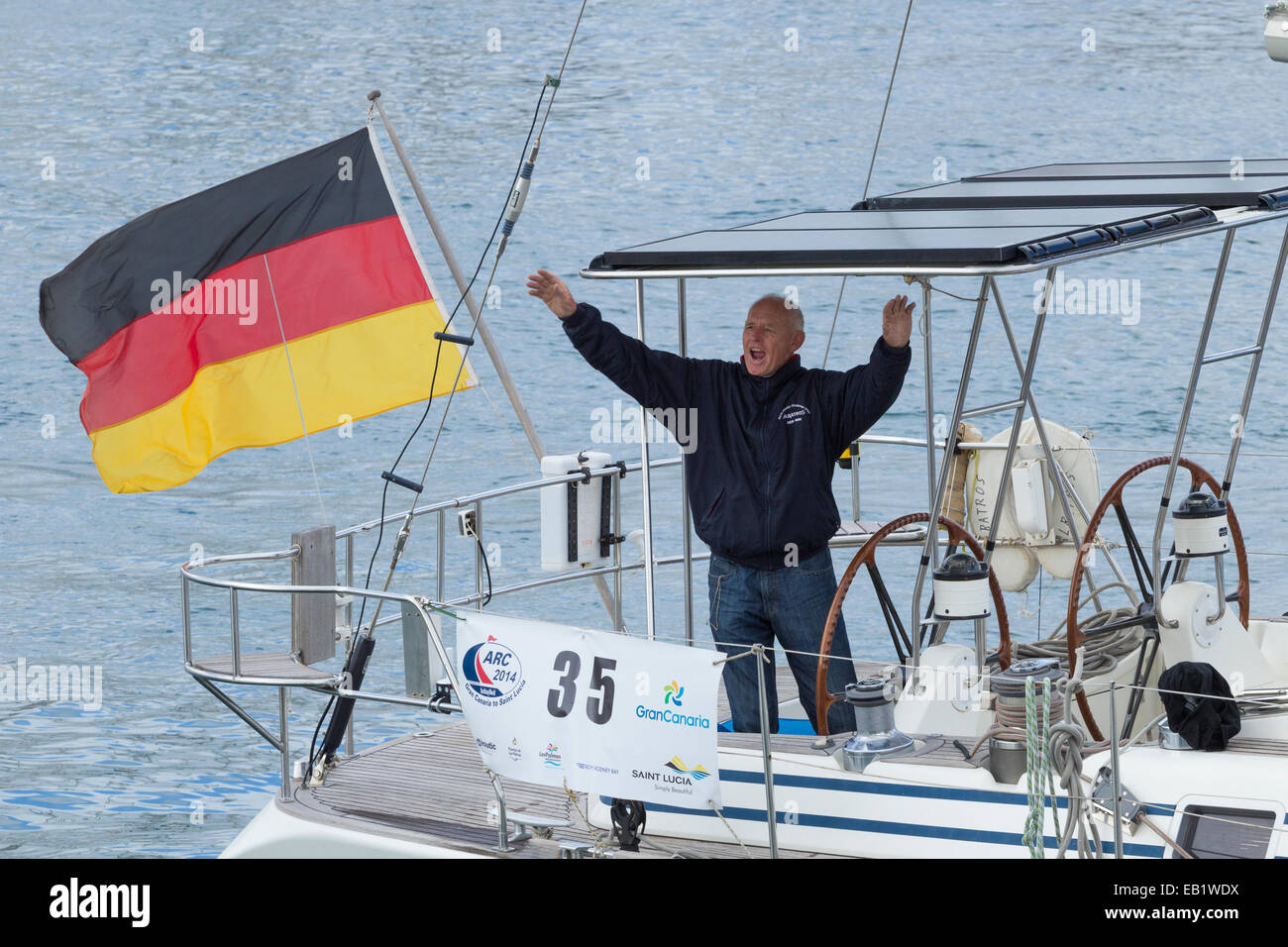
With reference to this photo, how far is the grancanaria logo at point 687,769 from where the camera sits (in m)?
5.70

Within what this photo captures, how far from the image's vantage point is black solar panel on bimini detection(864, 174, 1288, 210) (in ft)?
22.1

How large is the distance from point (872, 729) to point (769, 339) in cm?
140

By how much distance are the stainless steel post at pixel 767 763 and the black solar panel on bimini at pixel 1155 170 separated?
3104 mm

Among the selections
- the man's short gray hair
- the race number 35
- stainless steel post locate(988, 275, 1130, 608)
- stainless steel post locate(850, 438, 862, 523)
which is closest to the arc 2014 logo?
the race number 35

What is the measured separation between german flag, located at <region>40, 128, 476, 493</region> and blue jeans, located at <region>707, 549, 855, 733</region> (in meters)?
2.28

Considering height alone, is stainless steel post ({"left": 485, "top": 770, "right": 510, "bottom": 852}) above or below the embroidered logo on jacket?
below

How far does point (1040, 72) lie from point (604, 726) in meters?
36.8
